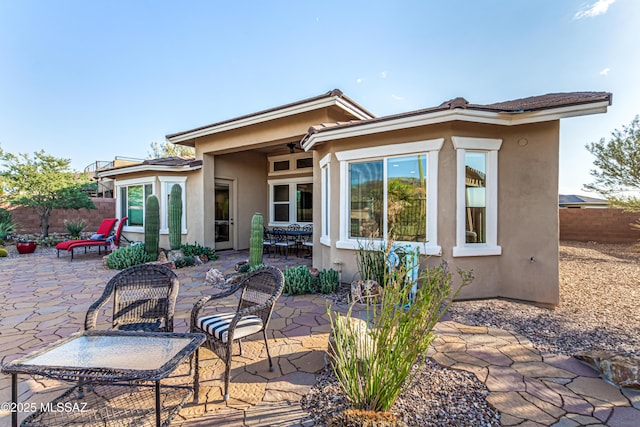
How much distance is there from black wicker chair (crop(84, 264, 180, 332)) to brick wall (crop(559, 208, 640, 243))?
1924cm

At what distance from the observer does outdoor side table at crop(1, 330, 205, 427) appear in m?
2.15

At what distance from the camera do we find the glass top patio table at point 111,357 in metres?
2.13

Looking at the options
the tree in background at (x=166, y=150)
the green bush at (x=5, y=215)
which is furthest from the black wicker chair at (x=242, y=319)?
the tree in background at (x=166, y=150)

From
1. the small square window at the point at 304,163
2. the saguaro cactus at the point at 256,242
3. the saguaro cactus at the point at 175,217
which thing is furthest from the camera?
the small square window at the point at 304,163

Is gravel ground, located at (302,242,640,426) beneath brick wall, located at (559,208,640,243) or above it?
beneath

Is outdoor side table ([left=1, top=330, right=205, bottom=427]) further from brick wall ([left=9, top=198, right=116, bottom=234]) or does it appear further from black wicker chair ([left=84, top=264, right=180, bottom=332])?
brick wall ([left=9, top=198, right=116, bottom=234])

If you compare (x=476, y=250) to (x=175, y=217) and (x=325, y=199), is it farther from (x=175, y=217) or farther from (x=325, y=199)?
(x=175, y=217)

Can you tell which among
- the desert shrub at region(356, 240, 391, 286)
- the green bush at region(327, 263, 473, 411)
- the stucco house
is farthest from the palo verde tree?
the green bush at region(327, 263, 473, 411)

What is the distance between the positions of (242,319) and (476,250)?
4.84 m

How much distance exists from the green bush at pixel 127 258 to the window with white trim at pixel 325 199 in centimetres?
583

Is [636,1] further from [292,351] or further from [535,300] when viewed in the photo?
[292,351]

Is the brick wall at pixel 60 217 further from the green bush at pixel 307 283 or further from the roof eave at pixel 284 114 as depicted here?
the green bush at pixel 307 283

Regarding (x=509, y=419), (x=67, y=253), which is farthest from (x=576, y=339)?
(x=67, y=253)

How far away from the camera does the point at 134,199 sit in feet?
42.7
